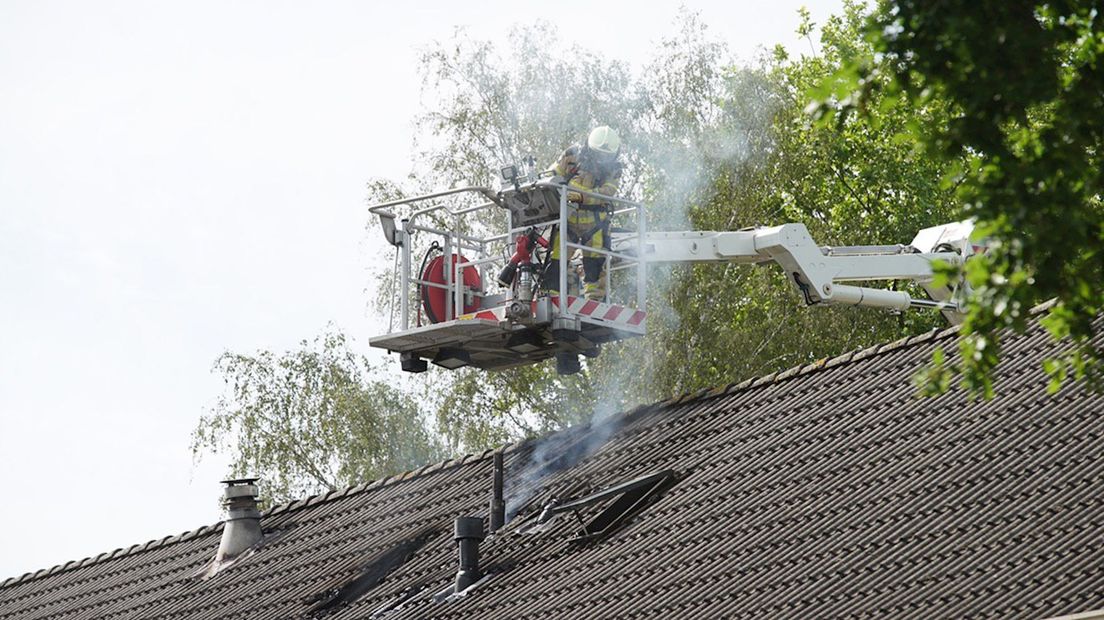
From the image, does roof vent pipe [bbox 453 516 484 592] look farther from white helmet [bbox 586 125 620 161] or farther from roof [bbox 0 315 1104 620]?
white helmet [bbox 586 125 620 161]

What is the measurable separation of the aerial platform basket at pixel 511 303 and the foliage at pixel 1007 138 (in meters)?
8.78

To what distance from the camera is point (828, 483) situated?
13.7m

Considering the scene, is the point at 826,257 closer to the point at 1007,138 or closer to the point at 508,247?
the point at 508,247

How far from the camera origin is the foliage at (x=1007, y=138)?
7.54 meters

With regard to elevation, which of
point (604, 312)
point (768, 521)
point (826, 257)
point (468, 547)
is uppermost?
point (826, 257)

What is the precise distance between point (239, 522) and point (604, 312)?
165 inches

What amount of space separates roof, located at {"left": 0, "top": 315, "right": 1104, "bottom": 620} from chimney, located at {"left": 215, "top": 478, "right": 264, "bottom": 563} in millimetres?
213

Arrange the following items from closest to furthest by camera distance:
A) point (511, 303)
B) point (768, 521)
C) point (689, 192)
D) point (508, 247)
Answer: point (768, 521) → point (511, 303) → point (508, 247) → point (689, 192)

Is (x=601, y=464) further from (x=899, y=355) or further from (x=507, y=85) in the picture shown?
(x=507, y=85)

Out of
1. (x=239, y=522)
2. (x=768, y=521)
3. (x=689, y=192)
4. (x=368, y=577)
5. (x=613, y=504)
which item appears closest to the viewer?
(x=768, y=521)

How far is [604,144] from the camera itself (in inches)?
674

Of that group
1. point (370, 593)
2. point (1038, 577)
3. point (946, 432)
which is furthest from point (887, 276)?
point (1038, 577)

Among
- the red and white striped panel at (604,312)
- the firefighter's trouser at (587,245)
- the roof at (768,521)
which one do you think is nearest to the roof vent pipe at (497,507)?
the roof at (768,521)

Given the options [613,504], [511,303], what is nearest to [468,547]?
[613,504]
